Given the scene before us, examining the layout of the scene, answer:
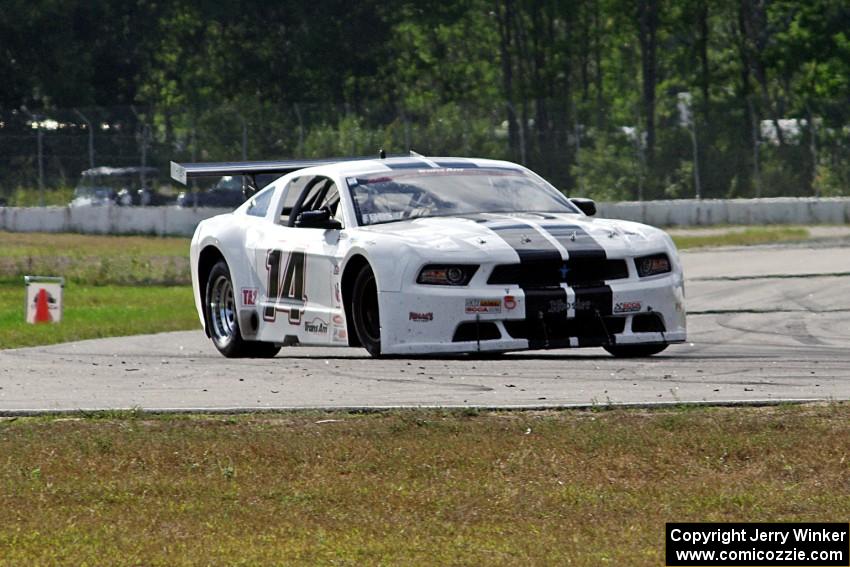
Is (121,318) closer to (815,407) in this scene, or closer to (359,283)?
(359,283)

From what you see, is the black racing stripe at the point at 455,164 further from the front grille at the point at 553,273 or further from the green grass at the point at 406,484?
the green grass at the point at 406,484

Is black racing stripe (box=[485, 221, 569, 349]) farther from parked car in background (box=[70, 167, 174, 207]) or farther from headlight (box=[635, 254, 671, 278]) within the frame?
parked car in background (box=[70, 167, 174, 207])

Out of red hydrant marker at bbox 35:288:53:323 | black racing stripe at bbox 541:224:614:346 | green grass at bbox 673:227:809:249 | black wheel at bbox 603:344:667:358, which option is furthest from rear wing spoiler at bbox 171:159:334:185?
green grass at bbox 673:227:809:249

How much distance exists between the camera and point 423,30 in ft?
190

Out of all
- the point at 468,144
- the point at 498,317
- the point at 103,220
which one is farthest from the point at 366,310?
the point at 103,220

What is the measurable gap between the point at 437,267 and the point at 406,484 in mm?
3979

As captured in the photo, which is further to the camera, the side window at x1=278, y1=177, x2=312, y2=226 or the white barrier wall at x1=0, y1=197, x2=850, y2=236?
the white barrier wall at x1=0, y1=197, x2=850, y2=236

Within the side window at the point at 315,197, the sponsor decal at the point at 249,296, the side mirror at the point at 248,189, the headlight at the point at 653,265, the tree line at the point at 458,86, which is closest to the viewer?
the headlight at the point at 653,265

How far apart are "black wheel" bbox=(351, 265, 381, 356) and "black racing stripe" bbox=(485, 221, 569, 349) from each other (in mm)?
996

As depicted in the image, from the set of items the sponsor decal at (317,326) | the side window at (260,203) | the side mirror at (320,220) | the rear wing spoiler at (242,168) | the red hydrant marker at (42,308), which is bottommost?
the red hydrant marker at (42,308)

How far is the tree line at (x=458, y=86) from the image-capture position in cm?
3562

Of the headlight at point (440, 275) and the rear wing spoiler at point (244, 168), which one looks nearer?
the headlight at point (440, 275)

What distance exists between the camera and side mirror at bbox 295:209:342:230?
11.4 m

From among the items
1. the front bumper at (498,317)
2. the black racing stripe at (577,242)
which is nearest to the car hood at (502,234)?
the black racing stripe at (577,242)
